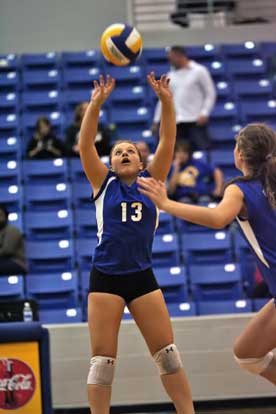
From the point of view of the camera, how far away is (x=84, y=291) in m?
8.51

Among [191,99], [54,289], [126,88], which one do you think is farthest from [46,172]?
[126,88]

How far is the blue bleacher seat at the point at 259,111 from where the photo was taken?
1145 centimetres

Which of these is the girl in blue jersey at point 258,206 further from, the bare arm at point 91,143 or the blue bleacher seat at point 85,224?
the blue bleacher seat at point 85,224

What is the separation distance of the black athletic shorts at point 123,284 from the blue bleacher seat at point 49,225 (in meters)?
4.11

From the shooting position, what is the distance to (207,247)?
355 inches

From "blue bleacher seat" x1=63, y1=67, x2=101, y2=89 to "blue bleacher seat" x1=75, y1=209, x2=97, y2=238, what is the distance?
3.12m

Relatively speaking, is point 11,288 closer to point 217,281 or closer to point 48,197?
point 48,197

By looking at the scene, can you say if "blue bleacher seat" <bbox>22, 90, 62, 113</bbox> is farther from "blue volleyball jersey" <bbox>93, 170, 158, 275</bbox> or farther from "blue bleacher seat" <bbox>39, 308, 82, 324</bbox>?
"blue volleyball jersey" <bbox>93, 170, 158, 275</bbox>

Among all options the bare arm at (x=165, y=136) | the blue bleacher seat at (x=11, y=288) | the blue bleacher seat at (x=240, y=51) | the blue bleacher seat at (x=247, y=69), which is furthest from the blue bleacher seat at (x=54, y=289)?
the blue bleacher seat at (x=240, y=51)

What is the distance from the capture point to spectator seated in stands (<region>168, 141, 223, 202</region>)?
935cm

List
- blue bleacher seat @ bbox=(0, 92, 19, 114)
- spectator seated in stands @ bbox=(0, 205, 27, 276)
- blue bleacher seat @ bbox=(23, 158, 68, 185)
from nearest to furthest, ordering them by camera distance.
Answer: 1. spectator seated in stands @ bbox=(0, 205, 27, 276)
2. blue bleacher seat @ bbox=(23, 158, 68, 185)
3. blue bleacher seat @ bbox=(0, 92, 19, 114)

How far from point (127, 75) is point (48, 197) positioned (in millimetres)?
3124

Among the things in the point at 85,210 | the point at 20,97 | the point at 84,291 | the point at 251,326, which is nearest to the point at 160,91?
the point at 251,326

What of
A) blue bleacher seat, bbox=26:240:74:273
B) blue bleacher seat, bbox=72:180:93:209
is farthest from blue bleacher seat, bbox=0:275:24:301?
blue bleacher seat, bbox=72:180:93:209
